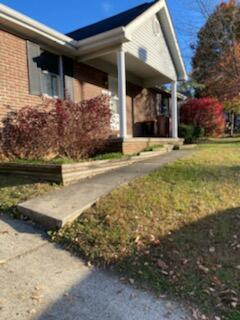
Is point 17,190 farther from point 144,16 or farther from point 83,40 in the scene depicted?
point 144,16

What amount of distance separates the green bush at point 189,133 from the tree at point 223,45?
140 inches

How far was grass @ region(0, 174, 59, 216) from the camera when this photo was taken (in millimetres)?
4336

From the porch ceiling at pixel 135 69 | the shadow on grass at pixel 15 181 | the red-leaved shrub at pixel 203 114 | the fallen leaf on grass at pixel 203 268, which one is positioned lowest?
the fallen leaf on grass at pixel 203 268

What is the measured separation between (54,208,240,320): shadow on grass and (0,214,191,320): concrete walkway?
179 mm

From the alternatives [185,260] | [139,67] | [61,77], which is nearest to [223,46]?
[139,67]

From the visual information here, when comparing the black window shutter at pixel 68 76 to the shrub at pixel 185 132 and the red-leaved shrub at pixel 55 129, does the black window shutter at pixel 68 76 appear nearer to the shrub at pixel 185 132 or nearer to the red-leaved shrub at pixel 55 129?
the red-leaved shrub at pixel 55 129

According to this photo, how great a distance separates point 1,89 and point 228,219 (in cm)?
561

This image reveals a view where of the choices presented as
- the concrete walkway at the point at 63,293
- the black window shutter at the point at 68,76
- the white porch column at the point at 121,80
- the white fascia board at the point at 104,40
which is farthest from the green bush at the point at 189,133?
the concrete walkway at the point at 63,293

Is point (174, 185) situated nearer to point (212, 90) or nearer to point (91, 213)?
point (91, 213)

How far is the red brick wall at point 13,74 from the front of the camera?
686 cm

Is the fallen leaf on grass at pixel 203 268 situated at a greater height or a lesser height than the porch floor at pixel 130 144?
lesser

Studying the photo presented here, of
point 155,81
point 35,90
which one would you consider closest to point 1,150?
point 35,90

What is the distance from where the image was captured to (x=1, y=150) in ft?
21.8

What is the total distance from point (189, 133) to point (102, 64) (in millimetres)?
6312
